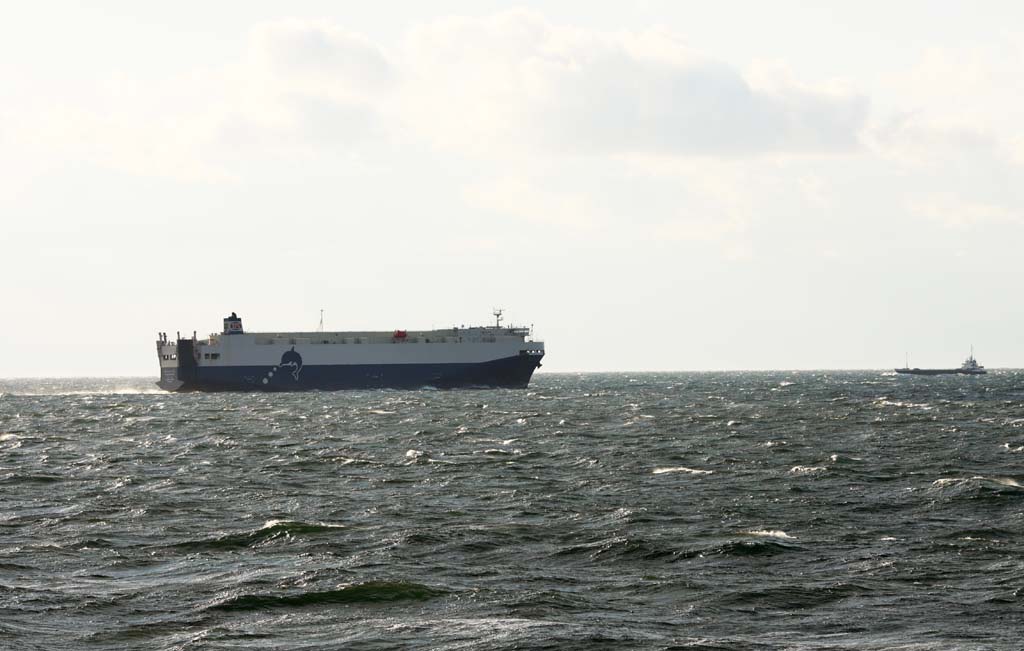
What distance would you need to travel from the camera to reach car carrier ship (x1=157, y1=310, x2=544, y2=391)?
147000mm

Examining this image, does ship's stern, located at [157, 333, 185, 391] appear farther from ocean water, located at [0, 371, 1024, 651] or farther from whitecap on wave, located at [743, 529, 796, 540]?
whitecap on wave, located at [743, 529, 796, 540]

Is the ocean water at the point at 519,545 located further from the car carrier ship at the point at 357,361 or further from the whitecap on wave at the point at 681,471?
the car carrier ship at the point at 357,361

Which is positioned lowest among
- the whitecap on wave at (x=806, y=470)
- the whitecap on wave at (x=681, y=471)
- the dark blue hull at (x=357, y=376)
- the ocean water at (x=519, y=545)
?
the ocean water at (x=519, y=545)

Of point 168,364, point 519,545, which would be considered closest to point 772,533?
point 519,545

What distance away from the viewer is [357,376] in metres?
148

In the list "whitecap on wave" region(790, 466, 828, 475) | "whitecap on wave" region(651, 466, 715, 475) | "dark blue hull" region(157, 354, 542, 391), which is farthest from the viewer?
"dark blue hull" region(157, 354, 542, 391)

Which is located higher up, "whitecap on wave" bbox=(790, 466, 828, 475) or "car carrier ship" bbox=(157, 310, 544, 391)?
"car carrier ship" bbox=(157, 310, 544, 391)

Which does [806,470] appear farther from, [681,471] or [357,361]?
[357,361]

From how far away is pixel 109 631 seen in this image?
758 inches

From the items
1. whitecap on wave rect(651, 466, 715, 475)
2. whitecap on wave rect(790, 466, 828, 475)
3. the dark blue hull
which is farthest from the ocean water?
the dark blue hull

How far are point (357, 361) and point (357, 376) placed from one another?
1.72 metres

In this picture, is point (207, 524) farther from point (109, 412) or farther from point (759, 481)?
point (109, 412)

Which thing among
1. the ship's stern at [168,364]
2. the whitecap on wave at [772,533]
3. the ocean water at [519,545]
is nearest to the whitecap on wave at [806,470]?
the ocean water at [519,545]

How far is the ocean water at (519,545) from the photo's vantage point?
1934 centimetres
